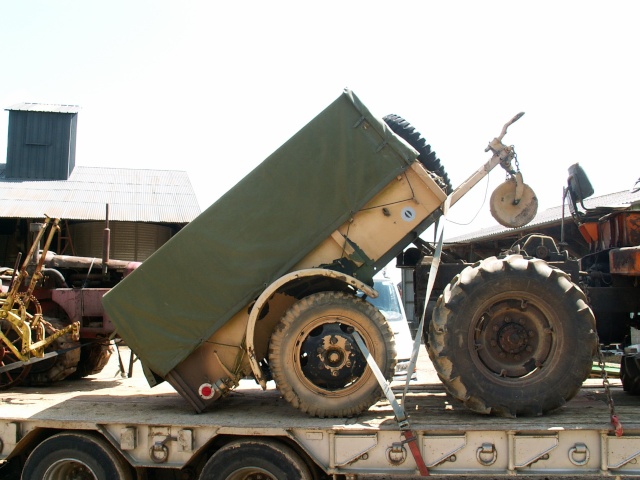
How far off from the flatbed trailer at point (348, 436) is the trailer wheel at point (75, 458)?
0.8 inches

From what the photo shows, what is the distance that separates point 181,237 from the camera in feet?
19.5

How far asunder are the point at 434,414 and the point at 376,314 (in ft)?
3.53

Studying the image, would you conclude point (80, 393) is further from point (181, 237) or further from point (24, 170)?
point (24, 170)

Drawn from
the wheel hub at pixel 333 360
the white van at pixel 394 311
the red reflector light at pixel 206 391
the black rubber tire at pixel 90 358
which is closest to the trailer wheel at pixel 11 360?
the black rubber tire at pixel 90 358

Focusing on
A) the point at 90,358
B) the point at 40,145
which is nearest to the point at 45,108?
the point at 40,145

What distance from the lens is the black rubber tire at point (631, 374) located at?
694cm

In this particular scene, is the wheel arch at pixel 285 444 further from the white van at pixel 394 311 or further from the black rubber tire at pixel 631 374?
the white van at pixel 394 311

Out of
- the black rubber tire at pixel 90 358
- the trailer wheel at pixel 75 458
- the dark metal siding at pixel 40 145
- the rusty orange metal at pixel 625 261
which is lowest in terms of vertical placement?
the trailer wheel at pixel 75 458

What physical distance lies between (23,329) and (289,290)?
352cm

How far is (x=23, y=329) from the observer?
24.4 feet

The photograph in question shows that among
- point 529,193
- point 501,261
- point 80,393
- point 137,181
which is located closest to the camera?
point 501,261

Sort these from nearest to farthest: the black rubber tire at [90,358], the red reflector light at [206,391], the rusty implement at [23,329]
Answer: the red reflector light at [206,391]
the rusty implement at [23,329]
the black rubber tire at [90,358]

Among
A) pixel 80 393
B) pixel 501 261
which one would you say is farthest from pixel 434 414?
pixel 80 393

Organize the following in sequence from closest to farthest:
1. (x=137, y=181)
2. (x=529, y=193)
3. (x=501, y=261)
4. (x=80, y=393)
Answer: (x=501, y=261)
(x=529, y=193)
(x=80, y=393)
(x=137, y=181)
